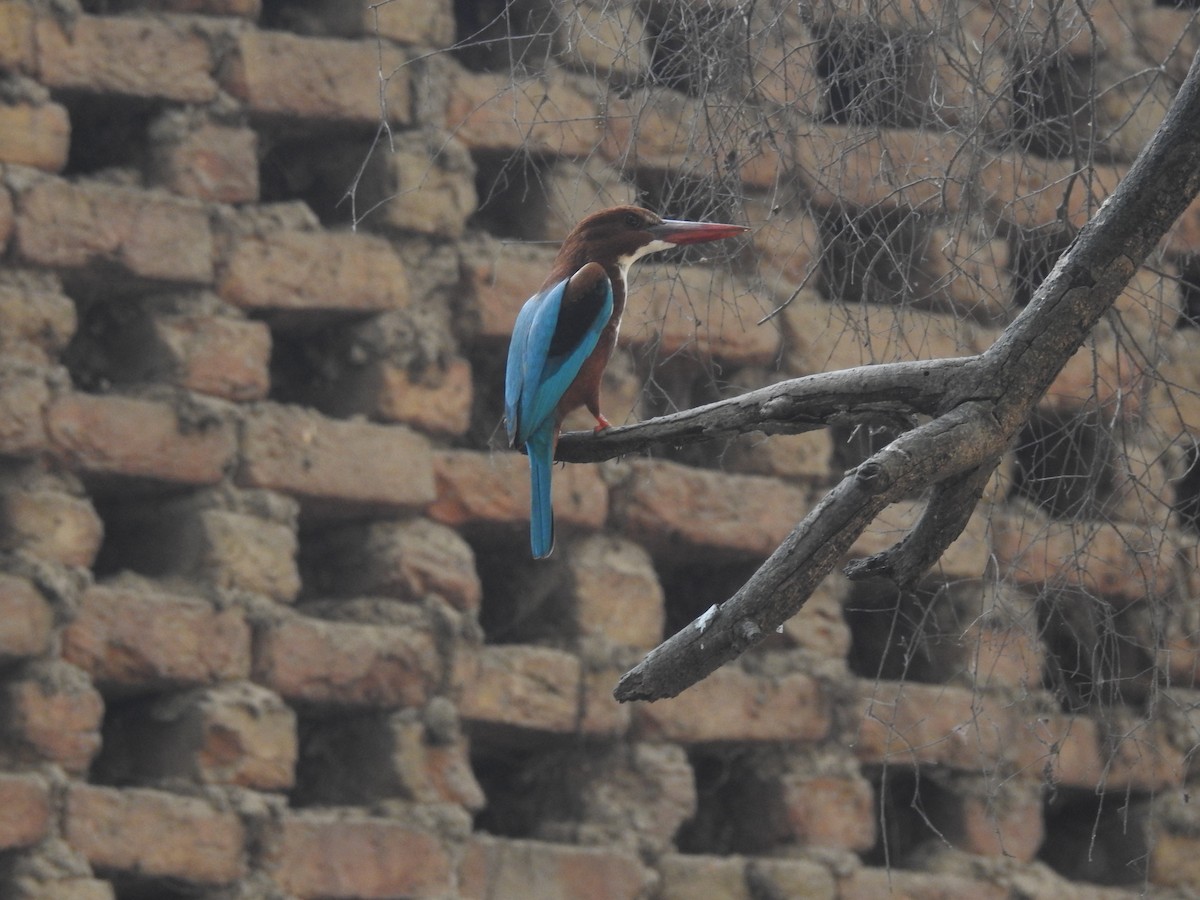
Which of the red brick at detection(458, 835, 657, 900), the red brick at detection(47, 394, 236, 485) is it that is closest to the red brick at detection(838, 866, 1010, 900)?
the red brick at detection(458, 835, 657, 900)

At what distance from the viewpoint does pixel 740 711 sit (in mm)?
3621

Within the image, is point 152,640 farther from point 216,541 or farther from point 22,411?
point 22,411

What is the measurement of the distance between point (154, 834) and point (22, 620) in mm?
337

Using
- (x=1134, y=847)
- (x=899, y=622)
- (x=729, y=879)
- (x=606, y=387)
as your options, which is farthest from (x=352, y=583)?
(x=1134, y=847)

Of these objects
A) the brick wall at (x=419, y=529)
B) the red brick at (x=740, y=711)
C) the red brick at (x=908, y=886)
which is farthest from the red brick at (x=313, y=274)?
the red brick at (x=908, y=886)

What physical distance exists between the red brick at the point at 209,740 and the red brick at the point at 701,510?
72 cm

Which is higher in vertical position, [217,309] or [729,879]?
[217,309]

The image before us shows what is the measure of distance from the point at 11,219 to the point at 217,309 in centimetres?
34

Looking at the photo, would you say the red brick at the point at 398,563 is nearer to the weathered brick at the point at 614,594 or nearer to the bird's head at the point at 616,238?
the weathered brick at the point at 614,594

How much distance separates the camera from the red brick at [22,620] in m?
2.96

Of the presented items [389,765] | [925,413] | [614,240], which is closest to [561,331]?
[614,240]

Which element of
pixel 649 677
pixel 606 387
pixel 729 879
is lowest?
pixel 729 879

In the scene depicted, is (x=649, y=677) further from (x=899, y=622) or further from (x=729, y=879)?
(x=899, y=622)

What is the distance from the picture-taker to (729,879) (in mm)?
3527
